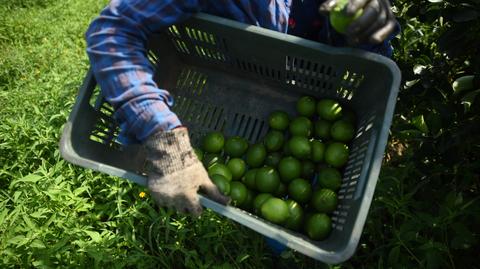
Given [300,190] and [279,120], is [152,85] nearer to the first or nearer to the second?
[279,120]

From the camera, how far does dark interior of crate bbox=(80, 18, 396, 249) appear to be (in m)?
2.25

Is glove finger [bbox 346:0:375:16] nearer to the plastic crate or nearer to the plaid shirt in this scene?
the plastic crate

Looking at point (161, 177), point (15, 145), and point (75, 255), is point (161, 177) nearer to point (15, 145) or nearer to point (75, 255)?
point (75, 255)

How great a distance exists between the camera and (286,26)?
2.31m

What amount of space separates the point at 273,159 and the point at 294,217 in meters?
0.44

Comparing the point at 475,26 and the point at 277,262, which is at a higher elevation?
the point at 475,26

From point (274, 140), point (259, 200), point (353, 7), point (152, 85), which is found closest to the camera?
point (353, 7)

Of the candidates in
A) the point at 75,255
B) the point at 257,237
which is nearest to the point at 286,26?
the point at 257,237

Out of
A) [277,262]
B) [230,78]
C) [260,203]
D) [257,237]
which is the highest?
[230,78]

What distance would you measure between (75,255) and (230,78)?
1.48 m

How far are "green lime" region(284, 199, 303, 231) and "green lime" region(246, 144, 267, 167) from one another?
0.35 m

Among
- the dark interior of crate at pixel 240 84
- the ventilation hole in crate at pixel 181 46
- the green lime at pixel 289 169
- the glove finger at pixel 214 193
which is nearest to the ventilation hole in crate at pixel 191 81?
the dark interior of crate at pixel 240 84

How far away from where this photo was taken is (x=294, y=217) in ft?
7.25

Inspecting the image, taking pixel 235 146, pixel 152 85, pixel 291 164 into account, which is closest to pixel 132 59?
pixel 152 85
